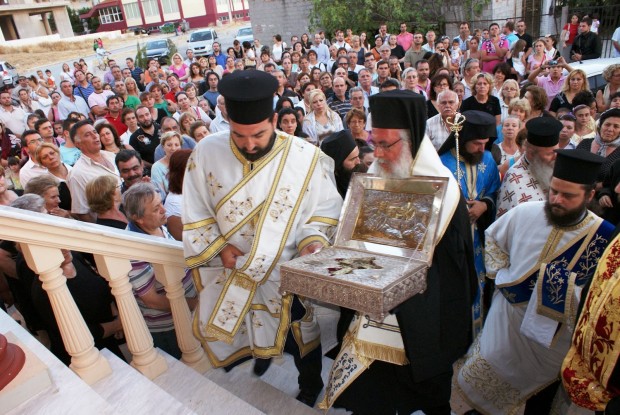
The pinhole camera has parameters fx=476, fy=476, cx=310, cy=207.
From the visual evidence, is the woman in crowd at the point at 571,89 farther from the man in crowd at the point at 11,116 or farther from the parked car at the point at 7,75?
the parked car at the point at 7,75

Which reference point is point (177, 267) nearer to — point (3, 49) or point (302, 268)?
point (302, 268)

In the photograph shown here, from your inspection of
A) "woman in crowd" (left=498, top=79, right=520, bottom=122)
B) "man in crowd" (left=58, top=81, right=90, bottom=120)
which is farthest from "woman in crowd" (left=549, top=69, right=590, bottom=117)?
"man in crowd" (left=58, top=81, right=90, bottom=120)

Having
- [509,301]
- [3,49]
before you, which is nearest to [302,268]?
[509,301]

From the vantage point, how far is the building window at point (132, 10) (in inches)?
2249

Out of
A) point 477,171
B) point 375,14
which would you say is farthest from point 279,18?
point 477,171

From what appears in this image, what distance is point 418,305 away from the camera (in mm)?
2385

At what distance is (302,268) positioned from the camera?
7.00ft

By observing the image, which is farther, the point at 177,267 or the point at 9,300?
the point at 9,300

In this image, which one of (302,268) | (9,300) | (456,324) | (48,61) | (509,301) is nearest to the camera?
(302,268)

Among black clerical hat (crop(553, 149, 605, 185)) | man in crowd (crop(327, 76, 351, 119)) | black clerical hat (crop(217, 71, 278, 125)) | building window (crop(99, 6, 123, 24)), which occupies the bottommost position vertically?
man in crowd (crop(327, 76, 351, 119))

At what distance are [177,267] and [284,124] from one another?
11.1 feet

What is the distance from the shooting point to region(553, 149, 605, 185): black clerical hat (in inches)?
97.5

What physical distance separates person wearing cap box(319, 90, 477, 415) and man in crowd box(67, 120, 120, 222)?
10.2ft

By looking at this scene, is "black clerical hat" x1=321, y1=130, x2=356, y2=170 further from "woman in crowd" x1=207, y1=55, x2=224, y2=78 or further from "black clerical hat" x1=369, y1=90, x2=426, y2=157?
"woman in crowd" x1=207, y1=55, x2=224, y2=78
